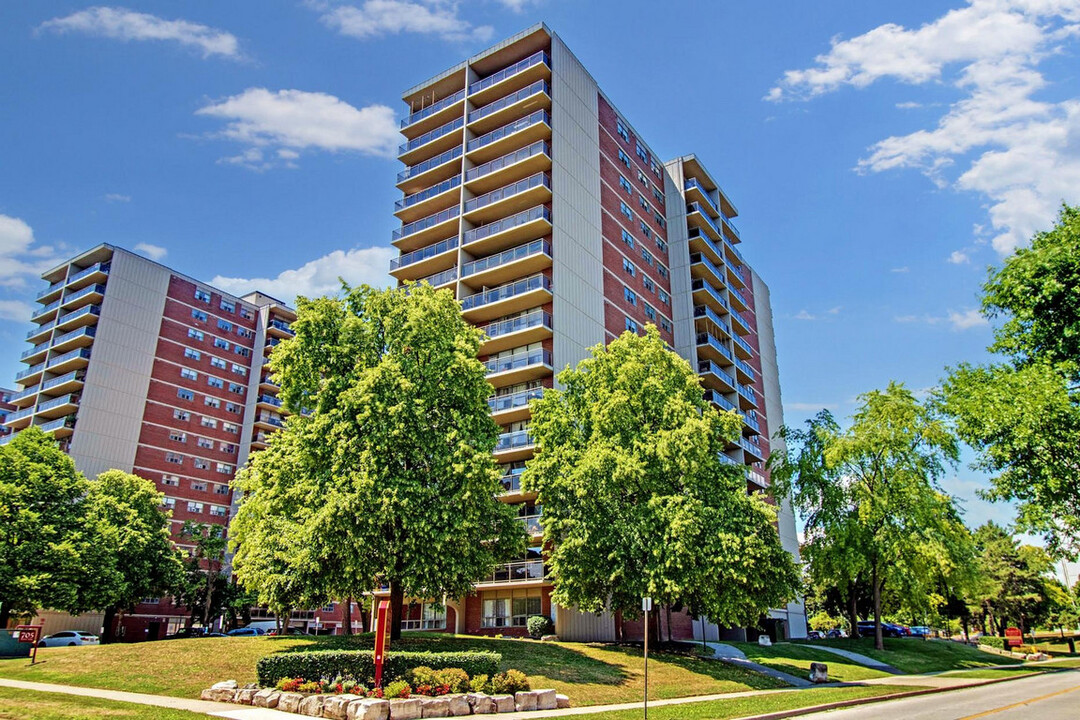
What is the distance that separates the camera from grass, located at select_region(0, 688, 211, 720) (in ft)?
51.9

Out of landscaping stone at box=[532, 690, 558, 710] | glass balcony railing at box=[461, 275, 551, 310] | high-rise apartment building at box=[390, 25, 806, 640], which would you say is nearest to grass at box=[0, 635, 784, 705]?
landscaping stone at box=[532, 690, 558, 710]

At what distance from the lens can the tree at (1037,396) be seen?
A: 21.2 metres

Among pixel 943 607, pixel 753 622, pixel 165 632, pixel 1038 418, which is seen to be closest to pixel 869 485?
pixel 753 622

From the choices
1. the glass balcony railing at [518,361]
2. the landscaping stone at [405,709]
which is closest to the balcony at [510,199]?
the glass balcony railing at [518,361]

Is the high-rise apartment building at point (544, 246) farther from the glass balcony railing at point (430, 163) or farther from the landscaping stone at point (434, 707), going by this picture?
the landscaping stone at point (434, 707)

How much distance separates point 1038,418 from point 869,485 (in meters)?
26.1

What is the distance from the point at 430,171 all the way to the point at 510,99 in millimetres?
→ 8404

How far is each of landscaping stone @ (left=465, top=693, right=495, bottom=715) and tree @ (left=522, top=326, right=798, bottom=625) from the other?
12924 millimetres

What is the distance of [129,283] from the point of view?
78562 mm

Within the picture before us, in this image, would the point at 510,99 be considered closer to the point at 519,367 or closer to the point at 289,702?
the point at 519,367

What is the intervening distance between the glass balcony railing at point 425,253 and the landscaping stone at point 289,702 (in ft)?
122

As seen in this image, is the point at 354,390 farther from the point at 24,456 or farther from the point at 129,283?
the point at 129,283

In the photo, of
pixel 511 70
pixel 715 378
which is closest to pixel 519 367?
pixel 715 378

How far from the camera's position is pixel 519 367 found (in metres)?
46.7
